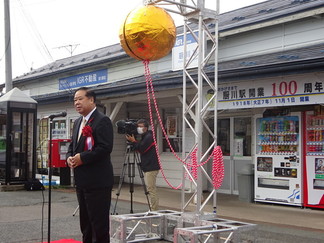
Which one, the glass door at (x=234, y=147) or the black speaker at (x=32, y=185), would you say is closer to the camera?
the glass door at (x=234, y=147)

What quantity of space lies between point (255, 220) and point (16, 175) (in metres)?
7.32

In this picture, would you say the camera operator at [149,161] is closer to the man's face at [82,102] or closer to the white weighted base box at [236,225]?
the white weighted base box at [236,225]

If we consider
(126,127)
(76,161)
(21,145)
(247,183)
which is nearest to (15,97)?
(21,145)

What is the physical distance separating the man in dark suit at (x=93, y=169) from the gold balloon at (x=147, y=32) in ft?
3.79

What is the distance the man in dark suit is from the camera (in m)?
4.80

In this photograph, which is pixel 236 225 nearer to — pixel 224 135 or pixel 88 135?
pixel 88 135

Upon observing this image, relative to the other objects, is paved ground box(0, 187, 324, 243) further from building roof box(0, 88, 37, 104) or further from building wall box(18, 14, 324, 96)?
building wall box(18, 14, 324, 96)

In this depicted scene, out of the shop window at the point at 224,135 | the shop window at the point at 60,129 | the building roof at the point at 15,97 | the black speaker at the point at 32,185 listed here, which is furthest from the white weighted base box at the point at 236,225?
the shop window at the point at 60,129

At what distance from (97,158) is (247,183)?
626 cm

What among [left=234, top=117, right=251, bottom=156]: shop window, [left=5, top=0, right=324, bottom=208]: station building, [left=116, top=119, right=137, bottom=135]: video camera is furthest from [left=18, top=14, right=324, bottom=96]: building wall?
[left=116, top=119, right=137, bottom=135]: video camera

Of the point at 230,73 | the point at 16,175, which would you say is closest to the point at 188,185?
the point at 230,73

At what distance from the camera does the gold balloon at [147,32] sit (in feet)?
18.8

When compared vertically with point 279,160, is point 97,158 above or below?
above

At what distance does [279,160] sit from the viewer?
31.6 feet
